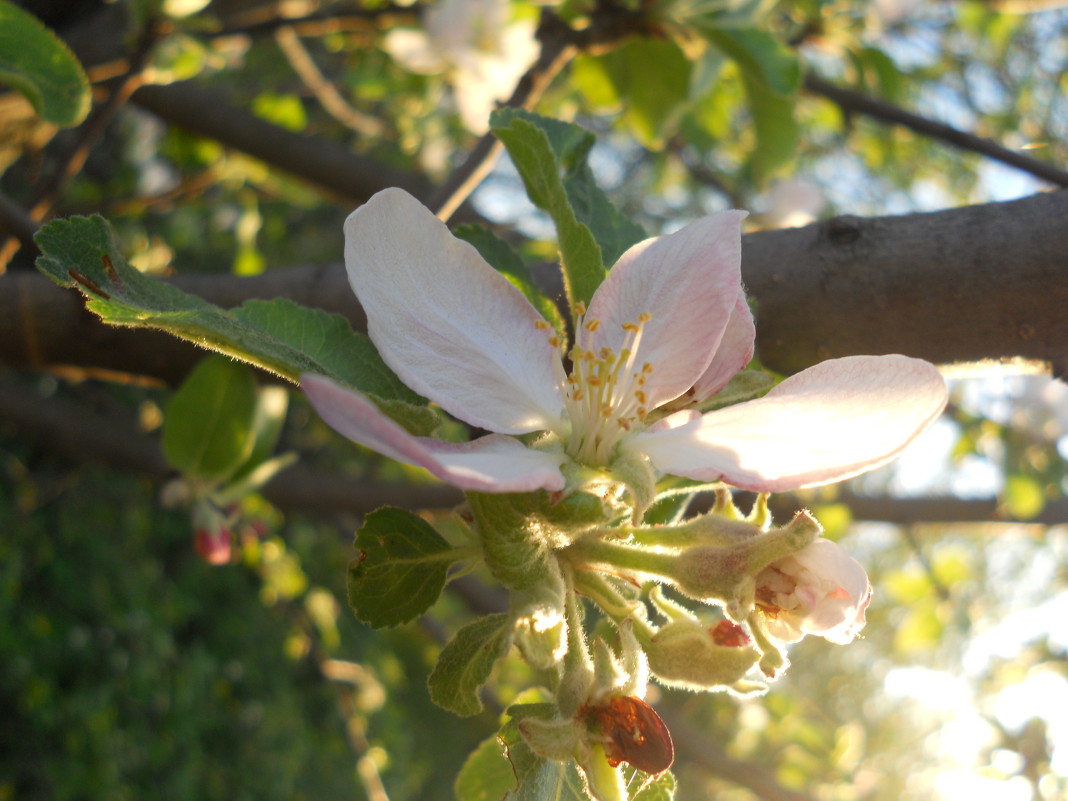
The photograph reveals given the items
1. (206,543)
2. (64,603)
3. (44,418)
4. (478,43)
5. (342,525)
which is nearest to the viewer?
(206,543)

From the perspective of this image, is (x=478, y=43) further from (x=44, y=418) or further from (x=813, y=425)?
(x=813, y=425)

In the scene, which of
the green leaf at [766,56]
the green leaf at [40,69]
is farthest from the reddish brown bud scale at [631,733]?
the green leaf at [766,56]

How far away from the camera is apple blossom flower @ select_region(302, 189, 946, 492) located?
0.50 meters

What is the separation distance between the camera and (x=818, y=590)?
507 millimetres

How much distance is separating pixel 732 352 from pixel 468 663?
0.27m

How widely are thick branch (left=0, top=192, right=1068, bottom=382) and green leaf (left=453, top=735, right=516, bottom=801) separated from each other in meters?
0.44

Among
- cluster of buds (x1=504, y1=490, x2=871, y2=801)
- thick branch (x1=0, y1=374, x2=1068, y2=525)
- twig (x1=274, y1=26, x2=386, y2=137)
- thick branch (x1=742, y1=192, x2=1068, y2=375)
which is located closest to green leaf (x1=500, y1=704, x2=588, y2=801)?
cluster of buds (x1=504, y1=490, x2=871, y2=801)

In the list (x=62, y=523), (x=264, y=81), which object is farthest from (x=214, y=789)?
(x=264, y=81)

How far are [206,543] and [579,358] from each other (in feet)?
2.44

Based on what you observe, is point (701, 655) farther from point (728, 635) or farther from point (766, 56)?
point (766, 56)

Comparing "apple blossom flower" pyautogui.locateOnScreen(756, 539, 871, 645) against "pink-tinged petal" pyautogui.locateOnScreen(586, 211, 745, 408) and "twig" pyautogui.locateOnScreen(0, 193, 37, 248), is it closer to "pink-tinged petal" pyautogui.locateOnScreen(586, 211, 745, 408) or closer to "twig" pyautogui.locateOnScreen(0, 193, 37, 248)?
"pink-tinged petal" pyautogui.locateOnScreen(586, 211, 745, 408)

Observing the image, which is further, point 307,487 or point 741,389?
point 307,487

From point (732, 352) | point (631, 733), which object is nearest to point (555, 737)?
point (631, 733)

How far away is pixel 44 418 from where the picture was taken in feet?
6.36
